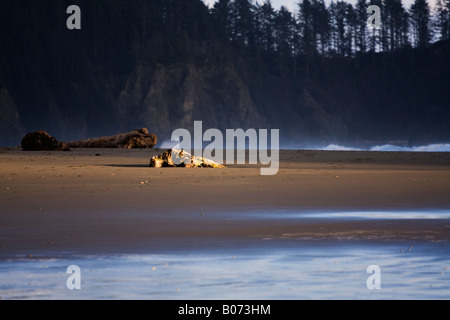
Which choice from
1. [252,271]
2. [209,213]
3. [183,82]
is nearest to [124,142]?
[209,213]

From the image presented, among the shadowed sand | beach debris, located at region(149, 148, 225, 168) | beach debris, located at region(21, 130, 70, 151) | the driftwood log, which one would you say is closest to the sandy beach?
the shadowed sand

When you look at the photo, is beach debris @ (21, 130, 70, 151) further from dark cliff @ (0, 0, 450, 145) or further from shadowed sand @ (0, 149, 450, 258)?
dark cliff @ (0, 0, 450, 145)

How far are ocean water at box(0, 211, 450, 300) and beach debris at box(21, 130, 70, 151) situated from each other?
30.8 metres

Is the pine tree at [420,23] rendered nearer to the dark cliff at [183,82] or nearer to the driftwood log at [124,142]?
the dark cliff at [183,82]

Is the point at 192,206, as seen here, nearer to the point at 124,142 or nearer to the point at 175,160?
the point at 175,160

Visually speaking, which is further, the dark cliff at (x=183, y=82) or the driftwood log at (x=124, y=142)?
the dark cliff at (x=183, y=82)

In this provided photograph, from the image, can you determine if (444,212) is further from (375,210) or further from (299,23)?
(299,23)

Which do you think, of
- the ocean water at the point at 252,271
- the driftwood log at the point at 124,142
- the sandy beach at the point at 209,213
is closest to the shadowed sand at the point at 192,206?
the sandy beach at the point at 209,213

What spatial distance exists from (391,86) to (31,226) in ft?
440

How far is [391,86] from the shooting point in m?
142

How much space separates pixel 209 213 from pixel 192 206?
3.69 ft

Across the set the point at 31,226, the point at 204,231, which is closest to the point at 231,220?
the point at 204,231

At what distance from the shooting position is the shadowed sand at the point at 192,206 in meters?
9.51

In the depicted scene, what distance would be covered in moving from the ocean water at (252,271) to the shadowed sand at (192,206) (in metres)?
0.45
